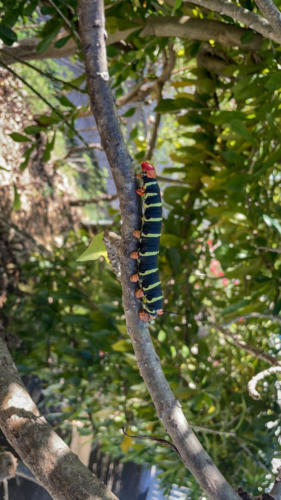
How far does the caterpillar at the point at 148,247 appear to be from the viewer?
48cm

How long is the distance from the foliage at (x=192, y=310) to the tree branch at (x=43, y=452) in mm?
325

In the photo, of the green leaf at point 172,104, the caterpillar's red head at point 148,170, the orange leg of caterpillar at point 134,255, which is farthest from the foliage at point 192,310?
the orange leg of caterpillar at point 134,255

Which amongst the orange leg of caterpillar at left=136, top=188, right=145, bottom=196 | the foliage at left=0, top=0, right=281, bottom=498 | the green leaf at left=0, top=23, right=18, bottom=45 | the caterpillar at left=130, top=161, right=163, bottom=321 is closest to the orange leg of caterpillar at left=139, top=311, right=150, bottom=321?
the caterpillar at left=130, top=161, right=163, bottom=321

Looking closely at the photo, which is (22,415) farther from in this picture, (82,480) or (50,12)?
(50,12)

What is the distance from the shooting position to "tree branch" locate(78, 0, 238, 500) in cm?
41

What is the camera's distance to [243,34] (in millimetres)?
709

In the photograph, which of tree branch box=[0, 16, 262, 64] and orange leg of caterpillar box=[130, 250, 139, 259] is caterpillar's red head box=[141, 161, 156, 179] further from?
tree branch box=[0, 16, 262, 64]

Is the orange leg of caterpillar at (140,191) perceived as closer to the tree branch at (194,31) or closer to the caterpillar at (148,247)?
the caterpillar at (148,247)

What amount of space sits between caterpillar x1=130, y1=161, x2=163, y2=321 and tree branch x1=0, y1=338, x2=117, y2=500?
0.44 ft

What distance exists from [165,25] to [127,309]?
17.7 inches

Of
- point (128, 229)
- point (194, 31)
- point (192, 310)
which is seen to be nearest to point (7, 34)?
point (194, 31)

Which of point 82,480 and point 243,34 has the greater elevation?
point 243,34

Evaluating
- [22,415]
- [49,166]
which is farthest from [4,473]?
[49,166]

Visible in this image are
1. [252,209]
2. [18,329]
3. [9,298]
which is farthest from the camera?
[9,298]
